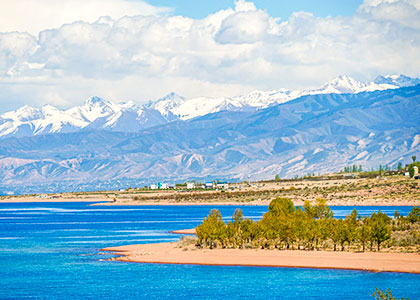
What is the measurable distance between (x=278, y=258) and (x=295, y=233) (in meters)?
8.44

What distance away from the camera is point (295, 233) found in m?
86.7

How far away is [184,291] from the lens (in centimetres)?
6203

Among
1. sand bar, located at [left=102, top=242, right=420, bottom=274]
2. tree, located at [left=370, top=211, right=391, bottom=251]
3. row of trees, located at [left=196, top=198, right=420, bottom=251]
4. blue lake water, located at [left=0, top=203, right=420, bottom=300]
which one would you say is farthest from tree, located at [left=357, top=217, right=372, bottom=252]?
blue lake water, located at [left=0, top=203, right=420, bottom=300]

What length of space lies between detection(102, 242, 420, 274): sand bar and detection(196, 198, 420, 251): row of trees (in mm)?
2613

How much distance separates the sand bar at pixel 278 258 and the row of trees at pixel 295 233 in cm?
261

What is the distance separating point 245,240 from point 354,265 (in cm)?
1979

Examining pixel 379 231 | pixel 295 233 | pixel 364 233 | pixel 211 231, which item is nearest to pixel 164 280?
pixel 211 231

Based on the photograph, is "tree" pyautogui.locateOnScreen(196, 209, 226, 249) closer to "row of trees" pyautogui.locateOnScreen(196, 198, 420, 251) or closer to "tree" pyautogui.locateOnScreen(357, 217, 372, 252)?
"row of trees" pyautogui.locateOnScreen(196, 198, 420, 251)

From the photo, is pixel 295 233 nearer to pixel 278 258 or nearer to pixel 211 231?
pixel 278 258

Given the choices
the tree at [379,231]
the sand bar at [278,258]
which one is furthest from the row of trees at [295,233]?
the sand bar at [278,258]

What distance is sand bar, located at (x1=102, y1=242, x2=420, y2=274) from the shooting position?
238 feet

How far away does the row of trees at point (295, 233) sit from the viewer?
275ft

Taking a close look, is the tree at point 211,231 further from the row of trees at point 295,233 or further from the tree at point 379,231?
the tree at point 379,231

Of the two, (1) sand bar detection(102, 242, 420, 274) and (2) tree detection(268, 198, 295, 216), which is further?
(2) tree detection(268, 198, 295, 216)
